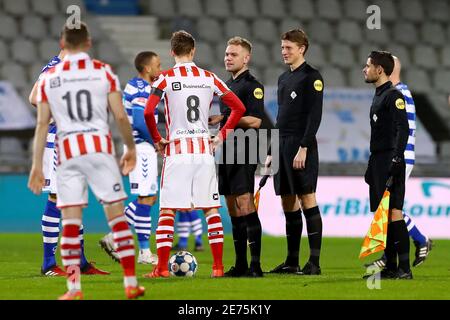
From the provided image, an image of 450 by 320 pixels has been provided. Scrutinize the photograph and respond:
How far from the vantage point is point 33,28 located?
19125 millimetres

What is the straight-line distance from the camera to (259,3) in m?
21.6

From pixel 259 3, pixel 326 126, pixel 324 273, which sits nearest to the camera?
pixel 324 273

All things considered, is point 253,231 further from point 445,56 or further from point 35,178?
point 445,56

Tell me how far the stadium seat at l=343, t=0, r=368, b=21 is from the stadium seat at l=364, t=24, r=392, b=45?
0.96 ft

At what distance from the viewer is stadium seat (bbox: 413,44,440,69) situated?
21667 millimetres

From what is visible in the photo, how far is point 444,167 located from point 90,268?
345 inches

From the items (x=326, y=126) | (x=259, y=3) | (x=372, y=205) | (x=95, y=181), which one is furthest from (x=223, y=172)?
(x=259, y=3)

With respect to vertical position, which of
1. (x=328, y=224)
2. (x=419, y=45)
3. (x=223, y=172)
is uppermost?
(x=419, y=45)

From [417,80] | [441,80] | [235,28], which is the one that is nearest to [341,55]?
[417,80]

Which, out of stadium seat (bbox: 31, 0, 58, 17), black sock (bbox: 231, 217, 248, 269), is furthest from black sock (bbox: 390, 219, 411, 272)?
stadium seat (bbox: 31, 0, 58, 17)

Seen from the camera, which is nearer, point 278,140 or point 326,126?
point 278,140

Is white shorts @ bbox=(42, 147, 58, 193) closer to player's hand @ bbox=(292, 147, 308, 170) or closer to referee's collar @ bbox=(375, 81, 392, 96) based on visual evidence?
player's hand @ bbox=(292, 147, 308, 170)

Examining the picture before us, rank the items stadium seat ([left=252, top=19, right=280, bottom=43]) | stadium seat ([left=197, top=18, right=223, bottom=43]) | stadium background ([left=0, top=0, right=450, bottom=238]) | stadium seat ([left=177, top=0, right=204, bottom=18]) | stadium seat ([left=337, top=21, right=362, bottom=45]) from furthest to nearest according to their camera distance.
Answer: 1. stadium seat ([left=337, top=21, right=362, bottom=45])
2. stadium seat ([left=252, top=19, right=280, bottom=43])
3. stadium seat ([left=177, top=0, right=204, bottom=18])
4. stadium seat ([left=197, top=18, right=223, bottom=43])
5. stadium background ([left=0, top=0, right=450, bottom=238])

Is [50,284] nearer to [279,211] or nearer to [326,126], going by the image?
[279,211]
